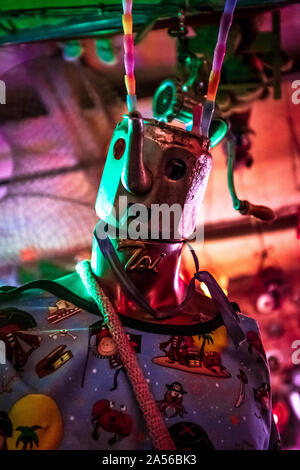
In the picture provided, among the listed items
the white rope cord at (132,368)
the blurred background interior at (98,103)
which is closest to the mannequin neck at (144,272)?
the white rope cord at (132,368)

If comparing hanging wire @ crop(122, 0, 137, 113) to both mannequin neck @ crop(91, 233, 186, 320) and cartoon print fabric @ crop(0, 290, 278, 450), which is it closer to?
mannequin neck @ crop(91, 233, 186, 320)

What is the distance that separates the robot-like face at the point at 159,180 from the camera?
3.52 feet

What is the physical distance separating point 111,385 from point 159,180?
464 mm

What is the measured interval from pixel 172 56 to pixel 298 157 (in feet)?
2.31

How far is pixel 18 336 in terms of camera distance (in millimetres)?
1027

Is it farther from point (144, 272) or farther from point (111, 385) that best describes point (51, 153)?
point (111, 385)

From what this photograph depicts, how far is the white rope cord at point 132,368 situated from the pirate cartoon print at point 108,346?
0.05 ft

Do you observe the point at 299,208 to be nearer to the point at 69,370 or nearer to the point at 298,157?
the point at 298,157

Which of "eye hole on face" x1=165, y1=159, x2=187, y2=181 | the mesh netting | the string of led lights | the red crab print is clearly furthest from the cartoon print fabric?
the mesh netting

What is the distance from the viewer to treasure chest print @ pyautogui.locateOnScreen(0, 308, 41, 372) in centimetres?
100

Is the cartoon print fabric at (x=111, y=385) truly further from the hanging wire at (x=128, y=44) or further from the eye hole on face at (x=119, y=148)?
the hanging wire at (x=128, y=44)

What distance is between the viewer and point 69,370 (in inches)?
38.9

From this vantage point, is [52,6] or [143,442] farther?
[52,6]

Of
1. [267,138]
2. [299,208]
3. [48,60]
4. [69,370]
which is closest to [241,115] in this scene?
[267,138]
